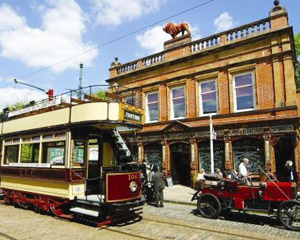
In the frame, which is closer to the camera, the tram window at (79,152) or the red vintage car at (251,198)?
the red vintage car at (251,198)

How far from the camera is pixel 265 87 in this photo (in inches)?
523

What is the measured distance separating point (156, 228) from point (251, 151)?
8070mm

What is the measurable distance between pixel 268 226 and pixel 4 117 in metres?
11.4

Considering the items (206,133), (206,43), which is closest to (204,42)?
(206,43)

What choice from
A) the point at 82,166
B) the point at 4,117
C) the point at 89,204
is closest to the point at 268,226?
the point at 89,204

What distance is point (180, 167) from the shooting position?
1695 centimetres

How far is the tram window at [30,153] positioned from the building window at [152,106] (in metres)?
9.22

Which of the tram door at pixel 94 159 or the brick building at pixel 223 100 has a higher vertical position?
the brick building at pixel 223 100

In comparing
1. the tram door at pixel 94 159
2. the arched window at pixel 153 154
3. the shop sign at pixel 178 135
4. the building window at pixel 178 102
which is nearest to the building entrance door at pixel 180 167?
the shop sign at pixel 178 135

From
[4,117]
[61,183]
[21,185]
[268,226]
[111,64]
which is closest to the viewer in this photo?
[268,226]

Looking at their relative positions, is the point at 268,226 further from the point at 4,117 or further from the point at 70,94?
the point at 4,117

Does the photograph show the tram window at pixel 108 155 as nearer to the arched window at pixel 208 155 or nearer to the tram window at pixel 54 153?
the tram window at pixel 54 153

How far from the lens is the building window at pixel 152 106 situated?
1775 cm

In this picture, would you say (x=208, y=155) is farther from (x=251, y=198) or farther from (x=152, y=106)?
(x=251, y=198)
